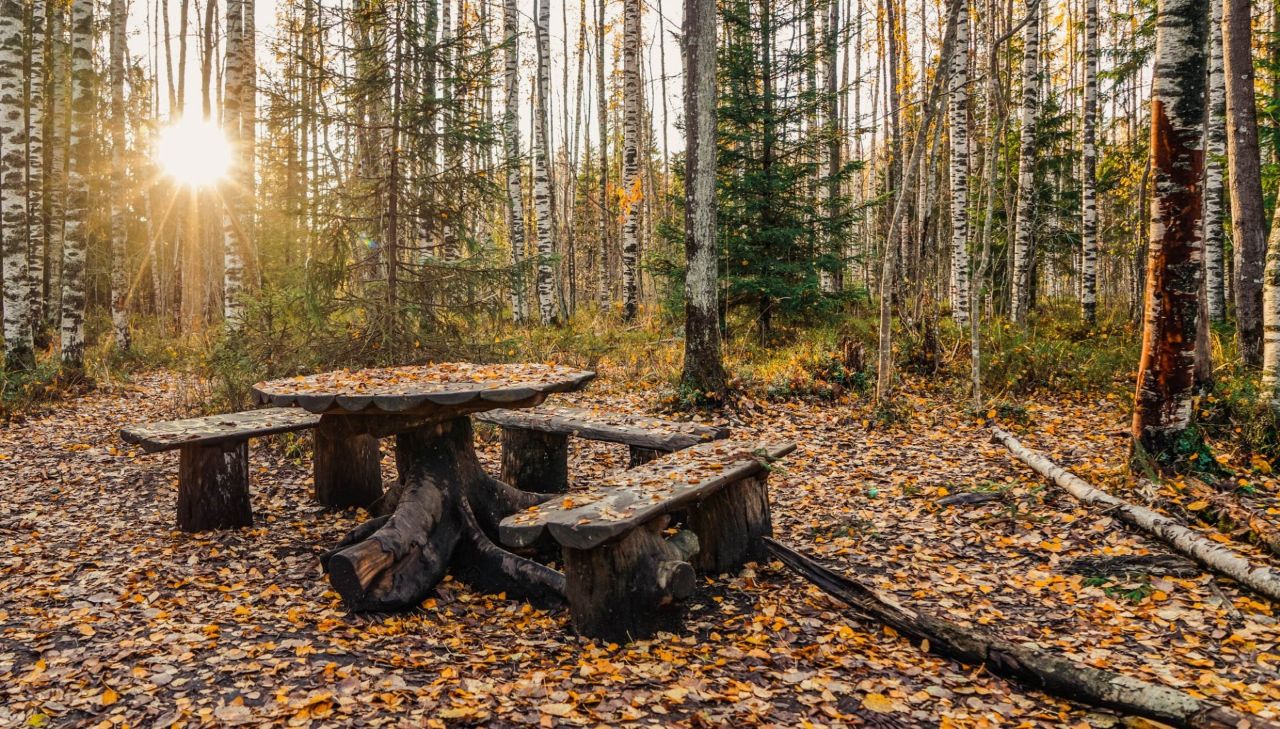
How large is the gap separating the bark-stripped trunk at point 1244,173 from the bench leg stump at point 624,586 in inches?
349

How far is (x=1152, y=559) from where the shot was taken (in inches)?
158

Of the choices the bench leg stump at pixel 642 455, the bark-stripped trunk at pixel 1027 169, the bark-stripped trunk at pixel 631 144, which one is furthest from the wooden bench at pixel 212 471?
the bark-stripped trunk at pixel 1027 169

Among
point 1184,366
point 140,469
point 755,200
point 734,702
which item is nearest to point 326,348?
point 140,469

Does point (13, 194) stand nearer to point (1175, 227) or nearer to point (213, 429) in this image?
point (213, 429)

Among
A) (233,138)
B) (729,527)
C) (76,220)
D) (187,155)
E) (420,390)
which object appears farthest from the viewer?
(187,155)

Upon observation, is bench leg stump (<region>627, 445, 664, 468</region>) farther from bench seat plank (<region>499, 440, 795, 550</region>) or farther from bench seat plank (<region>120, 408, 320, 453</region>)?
bench seat plank (<region>120, 408, 320, 453</region>)

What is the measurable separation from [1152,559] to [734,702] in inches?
115

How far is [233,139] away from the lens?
9125mm

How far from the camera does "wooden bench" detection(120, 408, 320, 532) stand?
464 centimetres

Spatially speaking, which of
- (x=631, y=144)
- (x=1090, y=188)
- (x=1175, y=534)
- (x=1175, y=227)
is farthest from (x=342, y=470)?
(x=1090, y=188)

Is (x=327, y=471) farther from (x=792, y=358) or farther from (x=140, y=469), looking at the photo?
(x=792, y=358)

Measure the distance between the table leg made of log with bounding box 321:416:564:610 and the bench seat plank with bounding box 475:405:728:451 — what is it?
700mm

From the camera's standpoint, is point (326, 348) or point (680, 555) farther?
point (326, 348)

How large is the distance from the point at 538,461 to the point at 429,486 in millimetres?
1464
